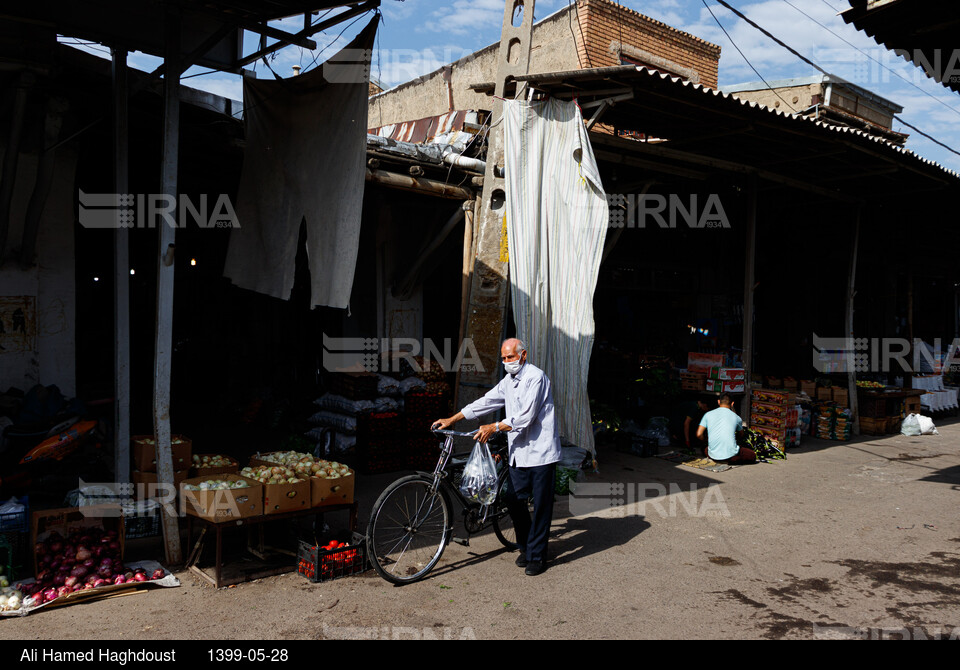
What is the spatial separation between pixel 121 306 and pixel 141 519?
202 cm

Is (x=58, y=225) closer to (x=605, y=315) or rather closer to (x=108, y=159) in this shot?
(x=108, y=159)

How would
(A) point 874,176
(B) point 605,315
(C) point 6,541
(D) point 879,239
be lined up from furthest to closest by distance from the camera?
(D) point 879,239 → (B) point 605,315 → (A) point 874,176 → (C) point 6,541

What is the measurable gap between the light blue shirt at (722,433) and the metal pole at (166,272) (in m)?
7.68

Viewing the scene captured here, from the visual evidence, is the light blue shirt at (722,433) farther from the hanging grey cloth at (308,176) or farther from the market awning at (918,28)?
the hanging grey cloth at (308,176)

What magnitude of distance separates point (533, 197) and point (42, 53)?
5150 millimetres

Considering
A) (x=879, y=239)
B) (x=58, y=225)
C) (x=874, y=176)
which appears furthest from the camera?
(x=879, y=239)

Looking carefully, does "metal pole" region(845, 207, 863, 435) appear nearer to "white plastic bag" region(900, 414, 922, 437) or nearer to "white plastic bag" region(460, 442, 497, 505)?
"white plastic bag" region(900, 414, 922, 437)

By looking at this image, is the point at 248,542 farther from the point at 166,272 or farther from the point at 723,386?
the point at 723,386

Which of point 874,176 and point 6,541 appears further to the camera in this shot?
point 874,176

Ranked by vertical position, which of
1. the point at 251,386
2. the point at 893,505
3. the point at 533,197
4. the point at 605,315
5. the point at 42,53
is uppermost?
the point at 42,53

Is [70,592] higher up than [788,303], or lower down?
lower down

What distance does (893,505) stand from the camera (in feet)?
26.8

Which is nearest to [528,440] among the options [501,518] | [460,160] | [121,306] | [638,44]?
[501,518]
